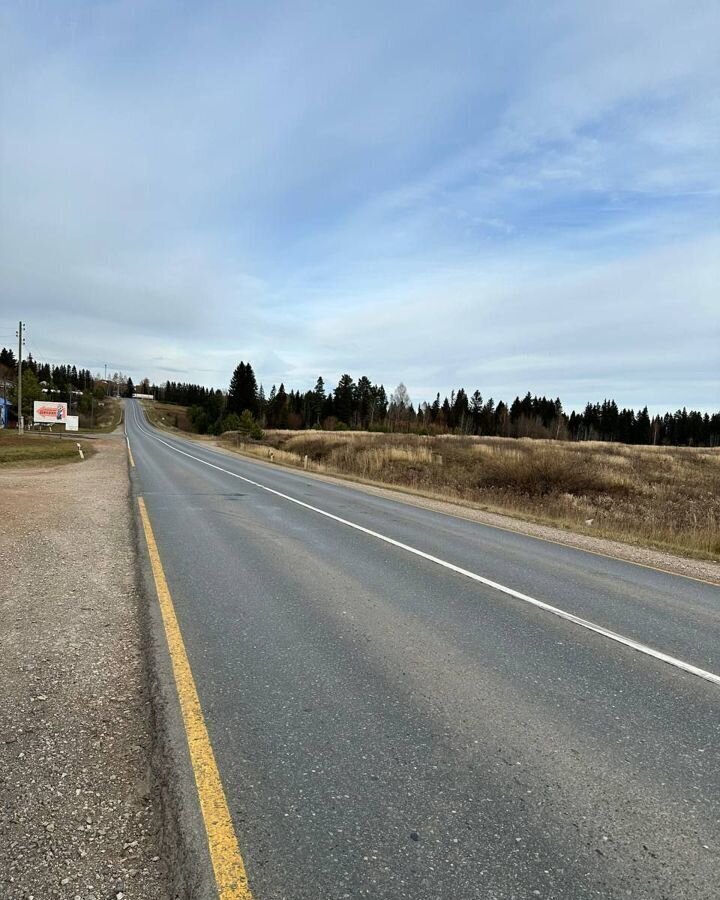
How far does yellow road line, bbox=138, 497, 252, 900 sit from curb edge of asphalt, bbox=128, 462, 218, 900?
3 cm

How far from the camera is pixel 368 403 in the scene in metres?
124

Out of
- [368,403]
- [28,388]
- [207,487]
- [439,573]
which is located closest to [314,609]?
[439,573]

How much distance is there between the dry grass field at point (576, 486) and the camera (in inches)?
582

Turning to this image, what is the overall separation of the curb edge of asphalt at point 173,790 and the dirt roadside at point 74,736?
5 cm

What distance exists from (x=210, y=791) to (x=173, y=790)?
189mm

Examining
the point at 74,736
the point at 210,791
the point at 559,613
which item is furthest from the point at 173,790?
the point at 559,613

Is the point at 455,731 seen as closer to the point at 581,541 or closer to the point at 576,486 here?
the point at 581,541

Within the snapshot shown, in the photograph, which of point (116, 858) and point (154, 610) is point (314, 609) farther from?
point (116, 858)

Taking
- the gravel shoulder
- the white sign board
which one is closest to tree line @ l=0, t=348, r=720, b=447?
the white sign board

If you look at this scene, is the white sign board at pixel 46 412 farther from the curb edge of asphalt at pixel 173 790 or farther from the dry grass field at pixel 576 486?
the curb edge of asphalt at pixel 173 790

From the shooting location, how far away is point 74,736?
131 inches

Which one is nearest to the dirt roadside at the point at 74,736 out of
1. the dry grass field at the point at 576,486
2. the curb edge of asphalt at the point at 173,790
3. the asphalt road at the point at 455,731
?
the curb edge of asphalt at the point at 173,790

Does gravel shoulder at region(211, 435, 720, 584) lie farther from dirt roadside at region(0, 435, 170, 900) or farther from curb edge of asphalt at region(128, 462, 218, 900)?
Result: dirt roadside at region(0, 435, 170, 900)

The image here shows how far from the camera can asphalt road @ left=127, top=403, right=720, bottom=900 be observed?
8.00 ft
